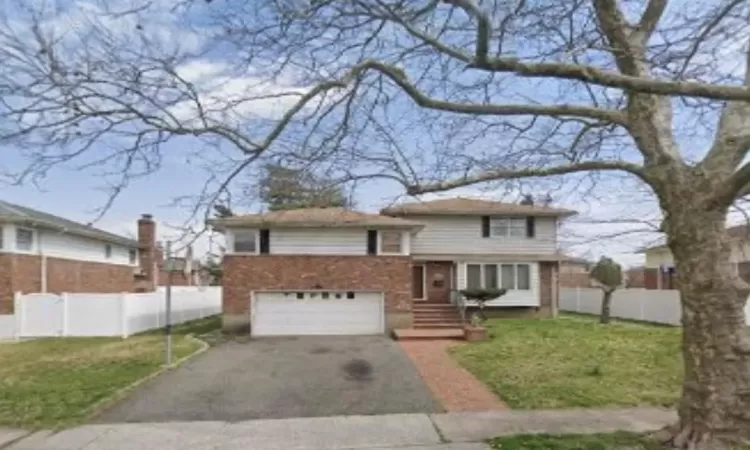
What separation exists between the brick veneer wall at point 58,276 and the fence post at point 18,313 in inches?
9.0

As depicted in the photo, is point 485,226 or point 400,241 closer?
point 400,241

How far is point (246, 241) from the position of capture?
2438cm

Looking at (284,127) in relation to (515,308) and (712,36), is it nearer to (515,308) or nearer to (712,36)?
(712,36)

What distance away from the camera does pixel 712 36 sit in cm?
806

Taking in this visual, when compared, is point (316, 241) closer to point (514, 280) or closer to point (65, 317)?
point (65, 317)

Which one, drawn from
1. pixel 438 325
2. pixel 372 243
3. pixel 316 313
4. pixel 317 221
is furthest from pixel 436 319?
pixel 317 221

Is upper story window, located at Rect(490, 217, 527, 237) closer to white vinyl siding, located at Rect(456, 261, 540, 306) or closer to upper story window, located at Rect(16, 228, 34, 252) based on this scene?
white vinyl siding, located at Rect(456, 261, 540, 306)

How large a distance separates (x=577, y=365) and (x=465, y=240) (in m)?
14.0

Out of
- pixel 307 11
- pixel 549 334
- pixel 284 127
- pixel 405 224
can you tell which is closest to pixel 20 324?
pixel 405 224

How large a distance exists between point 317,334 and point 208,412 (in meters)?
12.6

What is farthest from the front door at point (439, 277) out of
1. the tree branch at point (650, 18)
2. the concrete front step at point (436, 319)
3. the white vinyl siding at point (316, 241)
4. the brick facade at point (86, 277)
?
the tree branch at point (650, 18)

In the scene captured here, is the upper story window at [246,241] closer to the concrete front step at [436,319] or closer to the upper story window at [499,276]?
the concrete front step at [436,319]

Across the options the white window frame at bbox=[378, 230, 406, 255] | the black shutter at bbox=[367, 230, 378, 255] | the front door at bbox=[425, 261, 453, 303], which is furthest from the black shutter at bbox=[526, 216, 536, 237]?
the black shutter at bbox=[367, 230, 378, 255]

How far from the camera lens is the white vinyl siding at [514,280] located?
28.4 m
